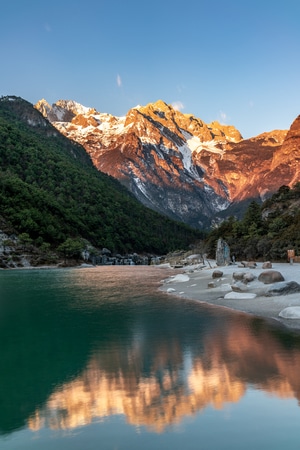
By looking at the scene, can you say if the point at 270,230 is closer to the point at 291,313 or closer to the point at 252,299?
the point at 252,299

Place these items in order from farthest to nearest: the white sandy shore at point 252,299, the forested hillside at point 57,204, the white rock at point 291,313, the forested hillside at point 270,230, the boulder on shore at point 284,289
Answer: the forested hillside at point 57,204 < the forested hillside at point 270,230 < the boulder on shore at point 284,289 < the white sandy shore at point 252,299 < the white rock at point 291,313

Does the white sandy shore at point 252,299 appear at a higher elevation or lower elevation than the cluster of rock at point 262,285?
lower

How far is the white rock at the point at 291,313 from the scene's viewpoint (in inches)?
827

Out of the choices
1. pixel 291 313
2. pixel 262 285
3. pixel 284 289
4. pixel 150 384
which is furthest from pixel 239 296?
pixel 150 384

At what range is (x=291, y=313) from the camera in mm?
21344

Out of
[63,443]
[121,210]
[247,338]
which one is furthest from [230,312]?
[121,210]

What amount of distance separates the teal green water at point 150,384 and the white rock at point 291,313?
1.37m

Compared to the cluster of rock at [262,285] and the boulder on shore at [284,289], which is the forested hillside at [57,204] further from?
the boulder on shore at [284,289]

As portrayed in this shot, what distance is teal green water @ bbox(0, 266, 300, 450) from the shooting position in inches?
366

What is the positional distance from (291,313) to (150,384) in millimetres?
11528

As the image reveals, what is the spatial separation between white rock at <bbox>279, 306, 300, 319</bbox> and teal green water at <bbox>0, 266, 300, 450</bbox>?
137cm

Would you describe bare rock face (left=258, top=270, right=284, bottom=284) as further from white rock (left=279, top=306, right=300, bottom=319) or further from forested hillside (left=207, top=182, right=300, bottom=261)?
forested hillside (left=207, top=182, right=300, bottom=261)

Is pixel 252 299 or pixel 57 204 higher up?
pixel 57 204

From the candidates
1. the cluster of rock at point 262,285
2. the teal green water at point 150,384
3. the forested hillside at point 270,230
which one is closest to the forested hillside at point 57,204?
the forested hillside at point 270,230
